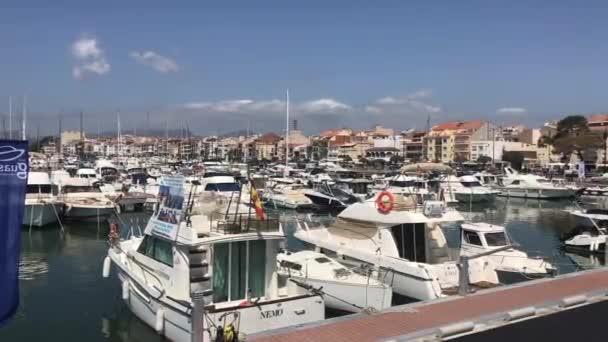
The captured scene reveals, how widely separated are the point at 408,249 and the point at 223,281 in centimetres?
721

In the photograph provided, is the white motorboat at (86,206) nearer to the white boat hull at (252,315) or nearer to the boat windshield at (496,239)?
the boat windshield at (496,239)

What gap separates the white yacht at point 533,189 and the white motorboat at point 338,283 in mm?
50159

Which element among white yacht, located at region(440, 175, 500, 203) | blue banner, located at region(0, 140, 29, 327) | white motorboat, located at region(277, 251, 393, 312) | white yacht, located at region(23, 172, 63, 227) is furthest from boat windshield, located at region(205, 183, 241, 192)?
blue banner, located at region(0, 140, 29, 327)

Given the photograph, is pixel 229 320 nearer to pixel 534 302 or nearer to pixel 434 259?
pixel 534 302

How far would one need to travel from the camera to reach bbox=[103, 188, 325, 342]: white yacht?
1287cm

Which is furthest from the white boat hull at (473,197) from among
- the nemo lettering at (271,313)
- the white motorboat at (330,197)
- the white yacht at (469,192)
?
the nemo lettering at (271,313)

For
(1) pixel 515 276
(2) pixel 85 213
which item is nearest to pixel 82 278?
(2) pixel 85 213

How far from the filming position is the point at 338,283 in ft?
54.0

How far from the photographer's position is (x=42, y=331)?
15.8 metres

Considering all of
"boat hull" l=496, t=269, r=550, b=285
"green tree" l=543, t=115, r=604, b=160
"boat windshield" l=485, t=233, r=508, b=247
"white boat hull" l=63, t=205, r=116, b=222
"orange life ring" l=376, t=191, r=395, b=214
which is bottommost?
"boat hull" l=496, t=269, r=550, b=285

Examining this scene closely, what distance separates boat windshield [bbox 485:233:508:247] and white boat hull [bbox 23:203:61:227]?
2537 centimetres

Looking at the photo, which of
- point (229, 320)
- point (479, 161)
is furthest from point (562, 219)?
point (479, 161)

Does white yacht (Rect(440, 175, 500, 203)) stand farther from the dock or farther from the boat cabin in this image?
the dock

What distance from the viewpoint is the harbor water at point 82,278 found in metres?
15.8
